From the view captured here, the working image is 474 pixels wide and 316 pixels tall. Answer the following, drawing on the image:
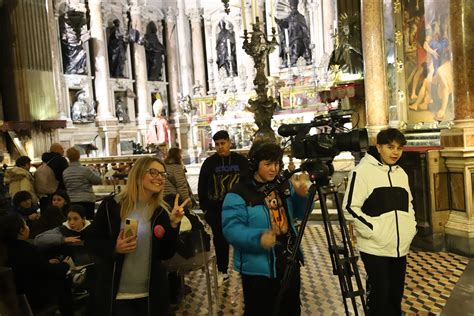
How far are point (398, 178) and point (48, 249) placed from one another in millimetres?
2743

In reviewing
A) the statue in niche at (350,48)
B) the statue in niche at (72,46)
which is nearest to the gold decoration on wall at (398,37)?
the statue in niche at (350,48)

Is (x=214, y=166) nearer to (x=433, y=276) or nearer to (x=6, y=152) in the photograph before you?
(x=433, y=276)

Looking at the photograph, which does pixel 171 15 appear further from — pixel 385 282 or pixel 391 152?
pixel 385 282

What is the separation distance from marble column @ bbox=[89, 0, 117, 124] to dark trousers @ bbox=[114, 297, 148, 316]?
17655 mm

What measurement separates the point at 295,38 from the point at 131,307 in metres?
18.2

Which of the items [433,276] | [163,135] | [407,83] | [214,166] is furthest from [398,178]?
[163,135]

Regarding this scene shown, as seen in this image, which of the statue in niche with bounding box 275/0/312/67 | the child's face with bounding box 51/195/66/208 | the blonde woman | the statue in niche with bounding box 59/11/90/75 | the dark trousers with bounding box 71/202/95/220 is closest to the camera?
the blonde woman

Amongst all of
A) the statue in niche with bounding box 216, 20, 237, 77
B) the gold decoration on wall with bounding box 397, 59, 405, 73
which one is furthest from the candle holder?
the statue in niche with bounding box 216, 20, 237, 77

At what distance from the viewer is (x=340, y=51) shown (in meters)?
9.49

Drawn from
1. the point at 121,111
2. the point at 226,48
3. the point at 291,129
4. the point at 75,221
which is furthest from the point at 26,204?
the point at 226,48

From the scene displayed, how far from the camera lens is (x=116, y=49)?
20484 millimetres

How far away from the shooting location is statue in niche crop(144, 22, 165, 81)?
22.2 metres

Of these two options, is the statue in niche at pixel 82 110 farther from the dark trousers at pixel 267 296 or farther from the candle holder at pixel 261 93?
the dark trousers at pixel 267 296

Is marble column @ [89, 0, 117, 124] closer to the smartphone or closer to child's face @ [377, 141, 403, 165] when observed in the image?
child's face @ [377, 141, 403, 165]
